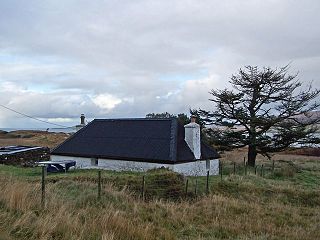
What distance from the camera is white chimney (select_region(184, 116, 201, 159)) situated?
83.5 ft

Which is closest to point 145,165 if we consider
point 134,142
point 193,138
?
point 134,142

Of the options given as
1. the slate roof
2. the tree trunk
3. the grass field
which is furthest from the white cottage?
the tree trunk

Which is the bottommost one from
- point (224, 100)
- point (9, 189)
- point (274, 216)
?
point (274, 216)

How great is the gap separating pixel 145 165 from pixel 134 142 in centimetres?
282

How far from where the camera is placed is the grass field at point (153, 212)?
7.15m

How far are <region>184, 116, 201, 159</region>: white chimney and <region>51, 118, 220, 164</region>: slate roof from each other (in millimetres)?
313

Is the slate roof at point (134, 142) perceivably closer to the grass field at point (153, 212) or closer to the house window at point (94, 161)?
the house window at point (94, 161)

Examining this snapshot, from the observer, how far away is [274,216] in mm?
12867

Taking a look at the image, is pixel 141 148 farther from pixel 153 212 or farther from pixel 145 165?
pixel 153 212

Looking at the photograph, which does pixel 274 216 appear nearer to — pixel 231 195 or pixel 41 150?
pixel 231 195

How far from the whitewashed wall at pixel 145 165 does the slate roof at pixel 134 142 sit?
0.30 meters

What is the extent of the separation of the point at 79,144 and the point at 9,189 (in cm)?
1960

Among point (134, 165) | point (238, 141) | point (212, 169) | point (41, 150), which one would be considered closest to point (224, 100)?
point (238, 141)

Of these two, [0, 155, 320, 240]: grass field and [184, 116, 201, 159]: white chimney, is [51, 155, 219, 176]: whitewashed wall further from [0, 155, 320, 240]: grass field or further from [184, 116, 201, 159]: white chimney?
[0, 155, 320, 240]: grass field
